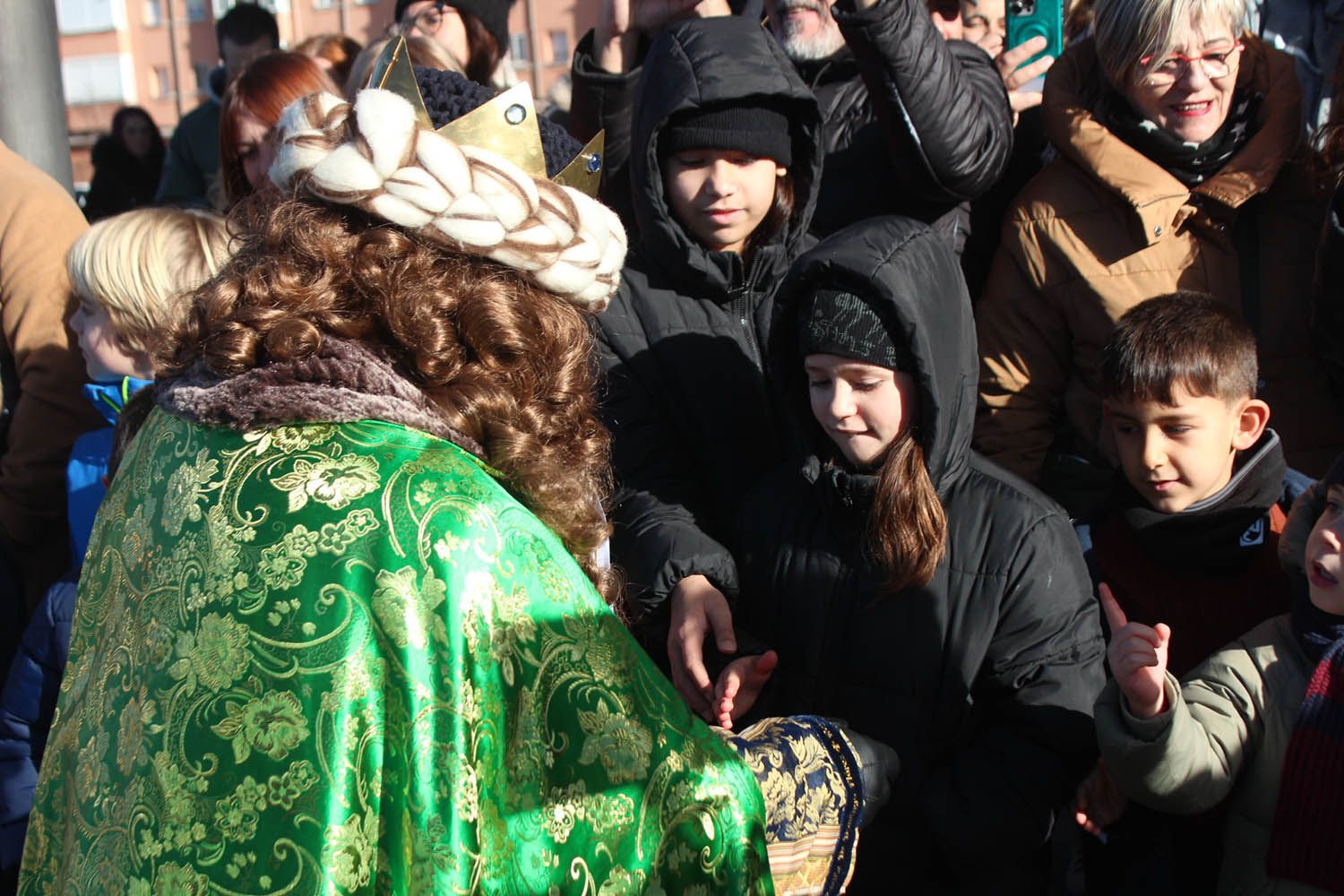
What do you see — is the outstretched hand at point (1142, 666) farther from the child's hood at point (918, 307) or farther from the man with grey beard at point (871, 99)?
the man with grey beard at point (871, 99)

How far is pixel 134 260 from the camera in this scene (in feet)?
10.7

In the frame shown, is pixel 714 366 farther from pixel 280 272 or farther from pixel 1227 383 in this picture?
pixel 280 272

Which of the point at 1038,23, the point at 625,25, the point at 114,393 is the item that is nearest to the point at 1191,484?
the point at 1038,23

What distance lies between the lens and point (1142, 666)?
2.03 m

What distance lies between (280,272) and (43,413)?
2465 mm

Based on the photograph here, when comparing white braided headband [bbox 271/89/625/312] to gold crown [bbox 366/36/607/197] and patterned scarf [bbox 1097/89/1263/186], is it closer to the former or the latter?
gold crown [bbox 366/36/607/197]

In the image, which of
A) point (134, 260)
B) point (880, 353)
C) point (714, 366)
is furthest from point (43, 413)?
point (880, 353)

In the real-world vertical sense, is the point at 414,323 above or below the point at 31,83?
below

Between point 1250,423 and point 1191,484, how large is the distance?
21 cm

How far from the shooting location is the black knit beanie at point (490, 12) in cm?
431

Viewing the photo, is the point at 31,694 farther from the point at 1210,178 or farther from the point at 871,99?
the point at 1210,178

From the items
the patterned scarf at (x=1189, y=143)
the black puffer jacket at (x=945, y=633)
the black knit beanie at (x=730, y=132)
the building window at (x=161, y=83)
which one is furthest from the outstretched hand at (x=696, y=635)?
the building window at (x=161, y=83)

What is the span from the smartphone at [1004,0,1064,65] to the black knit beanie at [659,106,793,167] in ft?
3.27

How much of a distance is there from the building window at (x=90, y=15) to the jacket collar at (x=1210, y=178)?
47.5 meters
